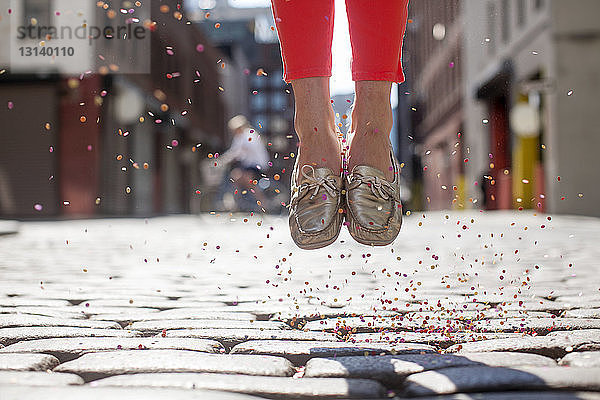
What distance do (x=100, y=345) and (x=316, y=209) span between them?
689 millimetres

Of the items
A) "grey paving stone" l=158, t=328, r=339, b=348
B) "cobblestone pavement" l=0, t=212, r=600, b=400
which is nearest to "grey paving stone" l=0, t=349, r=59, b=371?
"cobblestone pavement" l=0, t=212, r=600, b=400

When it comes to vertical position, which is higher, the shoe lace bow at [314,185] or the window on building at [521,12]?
the window on building at [521,12]

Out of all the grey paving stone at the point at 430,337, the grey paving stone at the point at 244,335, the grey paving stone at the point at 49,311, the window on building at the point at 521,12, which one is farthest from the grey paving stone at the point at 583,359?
the window on building at the point at 521,12

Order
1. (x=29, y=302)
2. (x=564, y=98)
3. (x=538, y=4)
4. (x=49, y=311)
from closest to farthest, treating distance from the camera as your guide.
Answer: (x=49, y=311) → (x=29, y=302) → (x=564, y=98) → (x=538, y=4)

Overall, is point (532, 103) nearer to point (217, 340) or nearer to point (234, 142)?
point (234, 142)

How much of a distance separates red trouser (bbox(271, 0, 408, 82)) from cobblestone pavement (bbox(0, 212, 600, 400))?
512 millimetres

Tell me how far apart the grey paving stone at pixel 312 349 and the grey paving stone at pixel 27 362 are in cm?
43

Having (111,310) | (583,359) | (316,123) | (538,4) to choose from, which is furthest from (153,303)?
(538,4)

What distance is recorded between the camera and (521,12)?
773 inches

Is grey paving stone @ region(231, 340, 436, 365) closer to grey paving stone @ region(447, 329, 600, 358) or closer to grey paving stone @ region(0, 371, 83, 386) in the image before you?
grey paving stone @ region(447, 329, 600, 358)

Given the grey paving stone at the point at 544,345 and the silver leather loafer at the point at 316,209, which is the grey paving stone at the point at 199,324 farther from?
the grey paving stone at the point at 544,345

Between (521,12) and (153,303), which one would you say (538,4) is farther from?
(153,303)

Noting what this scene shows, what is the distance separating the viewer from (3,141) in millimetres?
20453

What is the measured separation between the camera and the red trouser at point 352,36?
2229 millimetres
